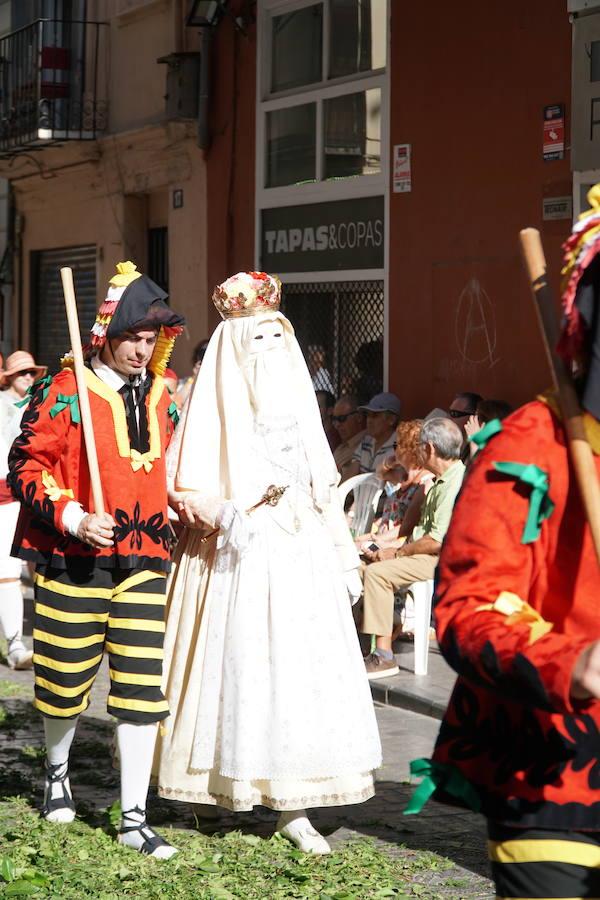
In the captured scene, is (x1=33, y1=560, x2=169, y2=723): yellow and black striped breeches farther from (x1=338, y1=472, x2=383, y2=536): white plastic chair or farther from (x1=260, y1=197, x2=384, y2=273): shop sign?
(x1=260, y1=197, x2=384, y2=273): shop sign

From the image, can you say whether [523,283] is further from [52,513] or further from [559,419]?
[559,419]

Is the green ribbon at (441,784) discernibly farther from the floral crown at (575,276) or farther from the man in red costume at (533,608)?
the floral crown at (575,276)

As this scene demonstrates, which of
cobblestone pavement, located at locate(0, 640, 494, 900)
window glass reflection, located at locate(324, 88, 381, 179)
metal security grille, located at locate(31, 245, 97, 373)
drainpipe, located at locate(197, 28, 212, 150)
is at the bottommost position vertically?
cobblestone pavement, located at locate(0, 640, 494, 900)

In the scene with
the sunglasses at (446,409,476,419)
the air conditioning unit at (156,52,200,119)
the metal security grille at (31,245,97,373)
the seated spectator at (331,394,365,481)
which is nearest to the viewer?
the sunglasses at (446,409,476,419)

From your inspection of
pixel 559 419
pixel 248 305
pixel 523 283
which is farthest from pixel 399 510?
pixel 559 419

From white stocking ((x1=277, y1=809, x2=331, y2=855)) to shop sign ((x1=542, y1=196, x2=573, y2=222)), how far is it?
594 centimetres

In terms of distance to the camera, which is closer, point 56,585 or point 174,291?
point 56,585

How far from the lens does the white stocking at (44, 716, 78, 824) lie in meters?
5.52

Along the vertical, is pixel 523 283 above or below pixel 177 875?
above

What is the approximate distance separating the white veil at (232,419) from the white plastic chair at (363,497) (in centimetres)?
444

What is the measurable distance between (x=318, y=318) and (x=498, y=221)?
11.0ft

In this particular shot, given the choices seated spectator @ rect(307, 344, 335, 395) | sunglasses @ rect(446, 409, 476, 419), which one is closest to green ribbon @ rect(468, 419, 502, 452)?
sunglasses @ rect(446, 409, 476, 419)

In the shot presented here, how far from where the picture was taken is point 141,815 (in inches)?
207

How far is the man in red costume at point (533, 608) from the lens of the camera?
238 centimetres
